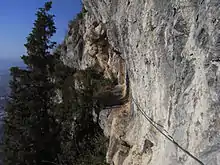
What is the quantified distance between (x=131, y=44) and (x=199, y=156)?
509cm

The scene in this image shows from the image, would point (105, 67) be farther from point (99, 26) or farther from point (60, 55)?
point (60, 55)

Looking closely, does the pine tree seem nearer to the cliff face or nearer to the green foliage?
the green foliage

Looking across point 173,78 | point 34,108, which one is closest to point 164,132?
point 173,78

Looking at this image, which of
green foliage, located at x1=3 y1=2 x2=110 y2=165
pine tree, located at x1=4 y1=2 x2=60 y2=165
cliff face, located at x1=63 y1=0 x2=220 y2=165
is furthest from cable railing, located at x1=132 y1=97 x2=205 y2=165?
pine tree, located at x1=4 y1=2 x2=60 y2=165

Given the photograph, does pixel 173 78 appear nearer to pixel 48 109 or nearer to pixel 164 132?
pixel 164 132

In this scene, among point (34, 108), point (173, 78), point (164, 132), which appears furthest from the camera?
point (34, 108)

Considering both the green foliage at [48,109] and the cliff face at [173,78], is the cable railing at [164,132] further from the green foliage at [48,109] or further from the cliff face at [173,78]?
the green foliage at [48,109]

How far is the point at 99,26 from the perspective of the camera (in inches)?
707

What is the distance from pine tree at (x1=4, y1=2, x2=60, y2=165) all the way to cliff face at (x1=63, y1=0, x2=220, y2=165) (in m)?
9.71

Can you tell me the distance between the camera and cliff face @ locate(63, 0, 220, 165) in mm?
4059

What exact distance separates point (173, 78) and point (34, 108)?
1588cm

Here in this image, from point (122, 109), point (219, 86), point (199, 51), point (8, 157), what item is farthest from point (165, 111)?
point (8, 157)

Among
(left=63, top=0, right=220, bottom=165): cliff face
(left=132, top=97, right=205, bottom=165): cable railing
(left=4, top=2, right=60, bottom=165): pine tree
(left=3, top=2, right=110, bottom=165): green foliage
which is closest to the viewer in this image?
(left=63, top=0, right=220, bottom=165): cliff face

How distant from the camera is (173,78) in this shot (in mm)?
5480
